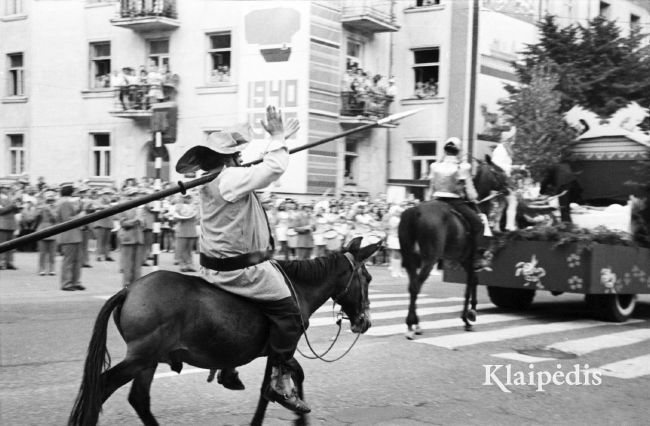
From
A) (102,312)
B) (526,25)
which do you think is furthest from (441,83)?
(102,312)

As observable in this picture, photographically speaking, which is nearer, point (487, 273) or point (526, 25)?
point (487, 273)

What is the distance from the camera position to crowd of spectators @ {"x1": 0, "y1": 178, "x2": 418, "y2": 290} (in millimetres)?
16953

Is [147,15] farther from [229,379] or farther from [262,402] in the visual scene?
[262,402]

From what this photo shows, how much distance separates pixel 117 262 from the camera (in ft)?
66.8

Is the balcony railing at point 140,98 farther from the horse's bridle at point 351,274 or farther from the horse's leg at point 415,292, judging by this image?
the horse's bridle at point 351,274

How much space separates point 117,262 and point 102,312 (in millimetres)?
15986

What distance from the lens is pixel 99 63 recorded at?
29844 millimetres

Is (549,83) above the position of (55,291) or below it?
above

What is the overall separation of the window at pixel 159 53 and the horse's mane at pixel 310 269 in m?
23.7

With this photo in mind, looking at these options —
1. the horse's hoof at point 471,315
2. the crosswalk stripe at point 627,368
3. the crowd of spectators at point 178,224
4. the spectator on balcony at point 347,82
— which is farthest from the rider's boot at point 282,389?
the spectator on balcony at point 347,82

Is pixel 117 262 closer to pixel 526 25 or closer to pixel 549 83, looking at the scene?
pixel 549 83

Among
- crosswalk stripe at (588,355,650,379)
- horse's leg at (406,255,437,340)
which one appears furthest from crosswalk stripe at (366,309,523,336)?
crosswalk stripe at (588,355,650,379)

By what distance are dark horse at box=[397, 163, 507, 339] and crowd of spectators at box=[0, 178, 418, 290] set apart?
5.78m

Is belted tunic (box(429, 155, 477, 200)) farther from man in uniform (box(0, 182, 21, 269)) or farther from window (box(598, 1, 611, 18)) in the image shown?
window (box(598, 1, 611, 18))
